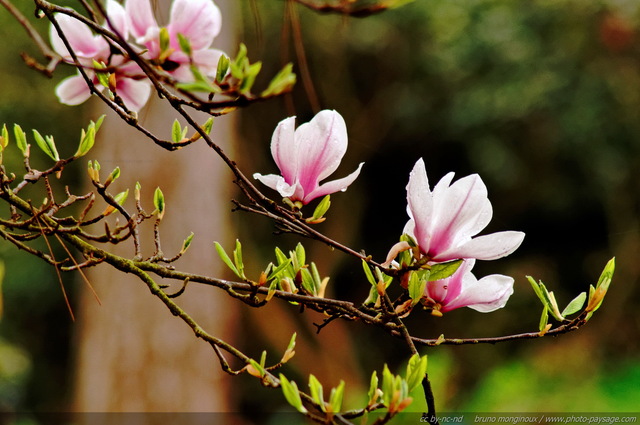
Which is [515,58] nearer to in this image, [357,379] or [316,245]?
[316,245]

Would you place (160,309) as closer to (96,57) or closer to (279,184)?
(96,57)

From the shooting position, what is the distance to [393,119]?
4000mm

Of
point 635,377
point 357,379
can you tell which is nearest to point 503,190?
point 635,377

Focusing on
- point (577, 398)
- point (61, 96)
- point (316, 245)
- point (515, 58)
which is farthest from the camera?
point (316, 245)

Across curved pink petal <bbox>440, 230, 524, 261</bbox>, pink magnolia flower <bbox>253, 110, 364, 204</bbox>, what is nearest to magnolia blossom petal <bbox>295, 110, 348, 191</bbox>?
pink magnolia flower <bbox>253, 110, 364, 204</bbox>

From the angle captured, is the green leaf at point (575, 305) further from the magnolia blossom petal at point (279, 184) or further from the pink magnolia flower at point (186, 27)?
the pink magnolia flower at point (186, 27)

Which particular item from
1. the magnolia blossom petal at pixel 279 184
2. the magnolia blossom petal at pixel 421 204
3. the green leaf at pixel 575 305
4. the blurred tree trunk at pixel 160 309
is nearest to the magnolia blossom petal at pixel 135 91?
the magnolia blossom petal at pixel 279 184

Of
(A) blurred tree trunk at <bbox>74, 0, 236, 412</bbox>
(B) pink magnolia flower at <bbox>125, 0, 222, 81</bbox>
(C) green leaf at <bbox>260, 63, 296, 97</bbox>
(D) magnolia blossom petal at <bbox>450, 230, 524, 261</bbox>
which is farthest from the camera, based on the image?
(A) blurred tree trunk at <bbox>74, 0, 236, 412</bbox>

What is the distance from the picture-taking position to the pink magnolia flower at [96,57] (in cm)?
57

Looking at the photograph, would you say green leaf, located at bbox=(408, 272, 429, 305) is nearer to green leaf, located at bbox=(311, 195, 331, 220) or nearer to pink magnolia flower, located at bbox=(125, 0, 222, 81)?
green leaf, located at bbox=(311, 195, 331, 220)

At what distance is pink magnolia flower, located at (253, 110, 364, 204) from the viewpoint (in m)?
0.47

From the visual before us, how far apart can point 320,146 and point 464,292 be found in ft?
0.47

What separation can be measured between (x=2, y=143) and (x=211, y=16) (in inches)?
7.3

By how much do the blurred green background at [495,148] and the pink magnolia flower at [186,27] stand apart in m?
2.37
